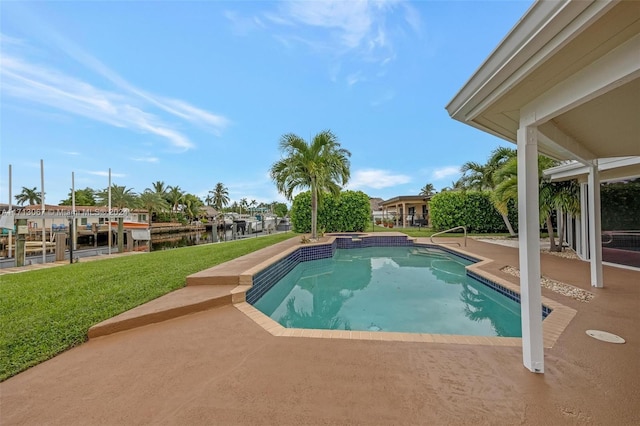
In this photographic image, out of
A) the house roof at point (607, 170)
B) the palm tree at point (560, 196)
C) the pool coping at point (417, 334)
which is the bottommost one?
the pool coping at point (417, 334)

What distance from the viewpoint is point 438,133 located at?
78.2 ft

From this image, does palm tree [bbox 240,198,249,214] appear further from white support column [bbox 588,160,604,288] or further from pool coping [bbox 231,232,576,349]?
white support column [bbox 588,160,604,288]

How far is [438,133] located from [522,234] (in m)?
24.1

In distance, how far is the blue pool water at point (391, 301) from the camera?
4711 mm

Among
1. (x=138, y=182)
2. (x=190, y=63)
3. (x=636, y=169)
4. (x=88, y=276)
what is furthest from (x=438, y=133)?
(x=138, y=182)

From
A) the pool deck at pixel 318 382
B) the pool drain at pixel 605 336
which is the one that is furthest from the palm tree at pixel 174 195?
the pool drain at pixel 605 336

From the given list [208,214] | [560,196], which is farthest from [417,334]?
[208,214]

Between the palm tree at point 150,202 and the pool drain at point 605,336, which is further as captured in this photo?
the palm tree at point 150,202

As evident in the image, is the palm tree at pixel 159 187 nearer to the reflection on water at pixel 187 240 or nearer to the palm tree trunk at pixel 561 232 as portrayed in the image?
the reflection on water at pixel 187 240

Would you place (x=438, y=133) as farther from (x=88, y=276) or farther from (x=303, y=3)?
(x=88, y=276)

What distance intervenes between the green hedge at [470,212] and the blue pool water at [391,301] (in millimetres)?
9101

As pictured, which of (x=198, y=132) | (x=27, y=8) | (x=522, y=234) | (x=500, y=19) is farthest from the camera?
(x=198, y=132)

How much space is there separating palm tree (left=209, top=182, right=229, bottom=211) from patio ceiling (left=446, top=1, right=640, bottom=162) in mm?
69597

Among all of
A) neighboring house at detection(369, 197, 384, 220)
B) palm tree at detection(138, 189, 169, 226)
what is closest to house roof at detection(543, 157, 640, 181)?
neighboring house at detection(369, 197, 384, 220)
